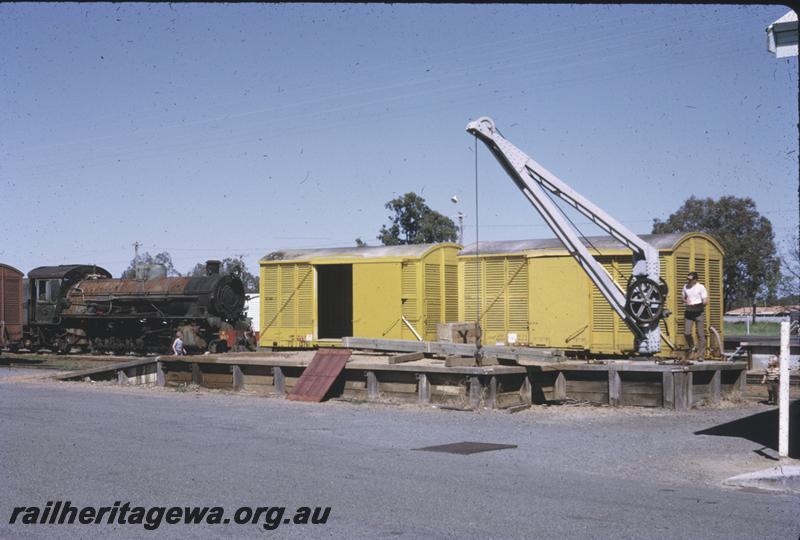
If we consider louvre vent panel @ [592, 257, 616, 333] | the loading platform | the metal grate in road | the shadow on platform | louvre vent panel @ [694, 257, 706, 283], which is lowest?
the metal grate in road

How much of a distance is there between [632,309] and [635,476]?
7141mm

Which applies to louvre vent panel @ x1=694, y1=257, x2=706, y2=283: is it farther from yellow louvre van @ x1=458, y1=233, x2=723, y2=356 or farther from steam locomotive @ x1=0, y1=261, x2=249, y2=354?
steam locomotive @ x1=0, y1=261, x2=249, y2=354

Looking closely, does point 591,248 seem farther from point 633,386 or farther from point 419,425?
point 419,425

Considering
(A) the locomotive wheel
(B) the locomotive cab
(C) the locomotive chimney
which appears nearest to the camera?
(A) the locomotive wheel

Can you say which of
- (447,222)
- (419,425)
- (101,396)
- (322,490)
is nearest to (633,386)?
(419,425)

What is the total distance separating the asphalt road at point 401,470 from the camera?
647 centimetres

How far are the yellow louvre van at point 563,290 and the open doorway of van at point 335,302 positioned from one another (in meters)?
6.35

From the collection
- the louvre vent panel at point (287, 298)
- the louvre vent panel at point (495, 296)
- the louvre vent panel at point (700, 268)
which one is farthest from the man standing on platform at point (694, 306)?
the louvre vent panel at point (287, 298)

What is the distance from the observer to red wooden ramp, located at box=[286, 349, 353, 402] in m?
15.9

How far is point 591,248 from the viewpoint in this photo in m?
18.3

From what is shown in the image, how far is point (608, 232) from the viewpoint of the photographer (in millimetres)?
15859

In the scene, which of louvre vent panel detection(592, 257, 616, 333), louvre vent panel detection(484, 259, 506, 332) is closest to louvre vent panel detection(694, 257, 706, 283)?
louvre vent panel detection(592, 257, 616, 333)

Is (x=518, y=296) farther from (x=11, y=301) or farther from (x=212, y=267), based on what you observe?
(x=11, y=301)

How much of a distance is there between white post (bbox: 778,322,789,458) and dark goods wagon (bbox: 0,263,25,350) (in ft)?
88.4
